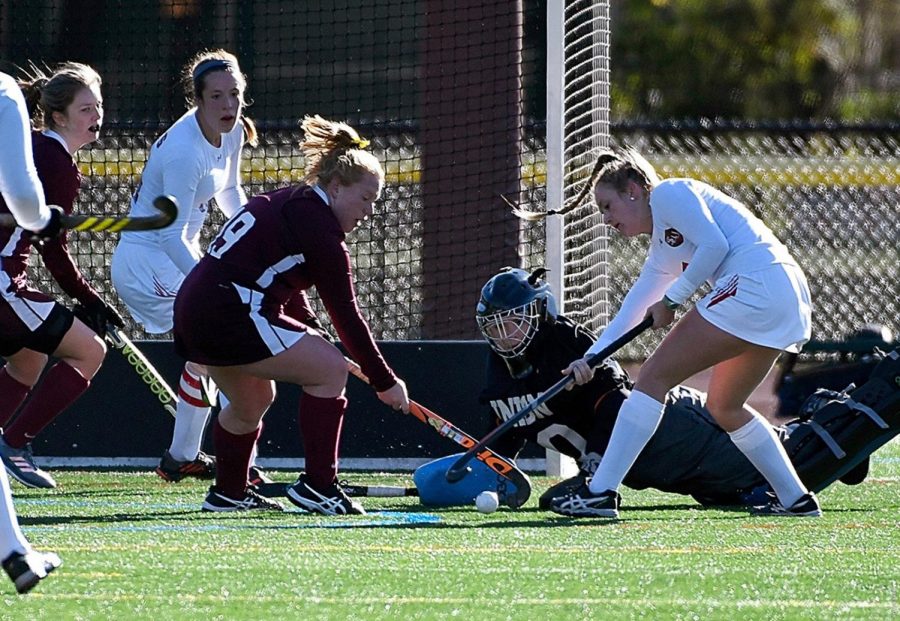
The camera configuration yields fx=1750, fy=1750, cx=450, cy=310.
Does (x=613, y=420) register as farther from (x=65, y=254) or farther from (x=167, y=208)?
(x=167, y=208)

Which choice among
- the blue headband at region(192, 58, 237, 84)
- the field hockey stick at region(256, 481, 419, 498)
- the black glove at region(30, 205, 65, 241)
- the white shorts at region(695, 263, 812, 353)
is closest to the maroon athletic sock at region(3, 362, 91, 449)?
the field hockey stick at region(256, 481, 419, 498)

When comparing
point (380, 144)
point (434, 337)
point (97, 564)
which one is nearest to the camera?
point (97, 564)

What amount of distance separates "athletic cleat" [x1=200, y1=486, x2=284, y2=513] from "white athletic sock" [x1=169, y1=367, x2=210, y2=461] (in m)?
0.89

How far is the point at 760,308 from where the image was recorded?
222 inches

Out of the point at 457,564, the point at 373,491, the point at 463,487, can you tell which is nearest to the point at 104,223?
Result: the point at 457,564

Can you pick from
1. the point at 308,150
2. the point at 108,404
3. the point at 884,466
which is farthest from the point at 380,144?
the point at 308,150

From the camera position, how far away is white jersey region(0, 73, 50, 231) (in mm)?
4004

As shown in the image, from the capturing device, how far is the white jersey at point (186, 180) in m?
6.66

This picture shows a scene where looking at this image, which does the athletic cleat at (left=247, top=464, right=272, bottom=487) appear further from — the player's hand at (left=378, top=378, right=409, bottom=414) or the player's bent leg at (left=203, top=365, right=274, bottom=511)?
the player's hand at (left=378, top=378, right=409, bottom=414)

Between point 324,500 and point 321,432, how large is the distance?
25 centimetres

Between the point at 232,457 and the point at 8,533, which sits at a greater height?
the point at 8,533

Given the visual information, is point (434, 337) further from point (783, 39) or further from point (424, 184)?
point (783, 39)

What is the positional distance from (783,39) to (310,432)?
21664 mm

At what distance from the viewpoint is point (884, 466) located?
25.5 ft
